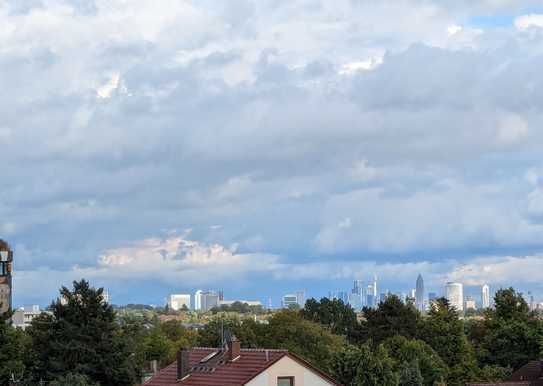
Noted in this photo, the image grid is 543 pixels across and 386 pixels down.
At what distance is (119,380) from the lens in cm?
7969

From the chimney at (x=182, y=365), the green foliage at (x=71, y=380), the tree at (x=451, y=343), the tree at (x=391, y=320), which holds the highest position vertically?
the tree at (x=391, y=320)

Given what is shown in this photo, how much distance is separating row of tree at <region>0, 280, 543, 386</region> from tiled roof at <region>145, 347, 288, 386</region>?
648 cm

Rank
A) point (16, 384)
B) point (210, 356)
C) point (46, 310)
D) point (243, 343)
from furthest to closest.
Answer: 1. point (243, 343)
2. point (46, 310)
3. point (16, 384)
4. point (210, 356)

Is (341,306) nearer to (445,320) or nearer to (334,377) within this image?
(445,320)

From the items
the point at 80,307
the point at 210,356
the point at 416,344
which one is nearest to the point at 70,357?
the point at 80,307

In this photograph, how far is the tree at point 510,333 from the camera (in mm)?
106125

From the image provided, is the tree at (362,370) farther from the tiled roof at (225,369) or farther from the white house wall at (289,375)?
the tiled roof at (225,369)

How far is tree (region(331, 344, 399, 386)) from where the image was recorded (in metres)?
72.7

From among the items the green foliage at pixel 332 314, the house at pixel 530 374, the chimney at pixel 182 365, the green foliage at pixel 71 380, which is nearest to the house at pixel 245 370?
the chimney at pixel 182 365

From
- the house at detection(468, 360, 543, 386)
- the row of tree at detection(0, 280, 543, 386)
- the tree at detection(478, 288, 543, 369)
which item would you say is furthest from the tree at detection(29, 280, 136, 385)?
the tree at detection(478, 288, 543, 369)

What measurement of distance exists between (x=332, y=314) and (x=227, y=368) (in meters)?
90.2

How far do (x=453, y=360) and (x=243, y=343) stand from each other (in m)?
24.7

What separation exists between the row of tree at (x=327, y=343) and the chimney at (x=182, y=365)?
248 inches

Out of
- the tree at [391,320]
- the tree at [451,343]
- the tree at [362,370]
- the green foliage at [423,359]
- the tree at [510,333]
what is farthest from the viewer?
the tree at [391,320]
